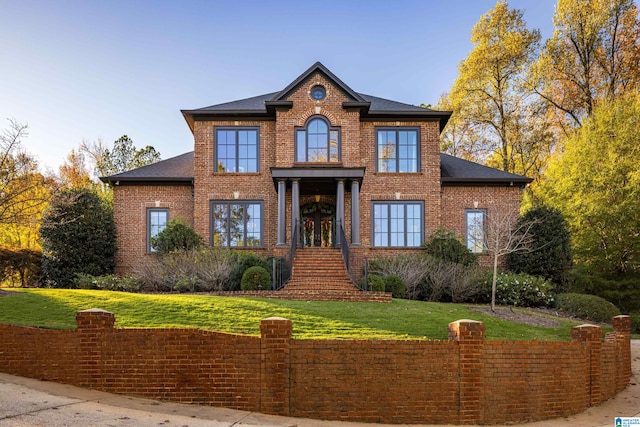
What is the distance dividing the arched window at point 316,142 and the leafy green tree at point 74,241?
846 cm

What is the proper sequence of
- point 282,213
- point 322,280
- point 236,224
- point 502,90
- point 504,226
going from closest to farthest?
point 322,280, point 504,226, point 282,213, point 236,224, point 502,90

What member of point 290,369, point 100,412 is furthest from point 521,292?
point 100,412

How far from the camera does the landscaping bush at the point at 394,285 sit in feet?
61.5

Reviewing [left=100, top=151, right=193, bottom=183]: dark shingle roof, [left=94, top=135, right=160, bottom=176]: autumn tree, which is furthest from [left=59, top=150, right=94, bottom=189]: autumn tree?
[left=100, top=151, right=193, bottom=183]: dark shingle roof

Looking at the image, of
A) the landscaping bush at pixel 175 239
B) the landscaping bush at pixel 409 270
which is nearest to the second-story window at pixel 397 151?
the landscaping bush at pixel 409 270

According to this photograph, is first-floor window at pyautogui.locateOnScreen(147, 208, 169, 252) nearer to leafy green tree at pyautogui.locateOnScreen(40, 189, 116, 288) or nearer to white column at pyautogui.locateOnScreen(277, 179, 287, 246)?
leafy green tree at pyautogui.locateOnScreen(40, 189, 116, 288)

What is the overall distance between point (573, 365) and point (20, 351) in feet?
Answer: 32.0

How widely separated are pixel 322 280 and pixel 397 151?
25.4ft

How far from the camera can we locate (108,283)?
19875mm

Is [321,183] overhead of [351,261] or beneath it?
overhead

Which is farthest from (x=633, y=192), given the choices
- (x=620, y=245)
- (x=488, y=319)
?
(x=488, y=319)

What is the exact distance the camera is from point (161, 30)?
20453 millimetres

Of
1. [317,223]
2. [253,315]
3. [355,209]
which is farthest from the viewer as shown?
[317,223]

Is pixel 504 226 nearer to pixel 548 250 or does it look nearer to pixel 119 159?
pixel 548 250
